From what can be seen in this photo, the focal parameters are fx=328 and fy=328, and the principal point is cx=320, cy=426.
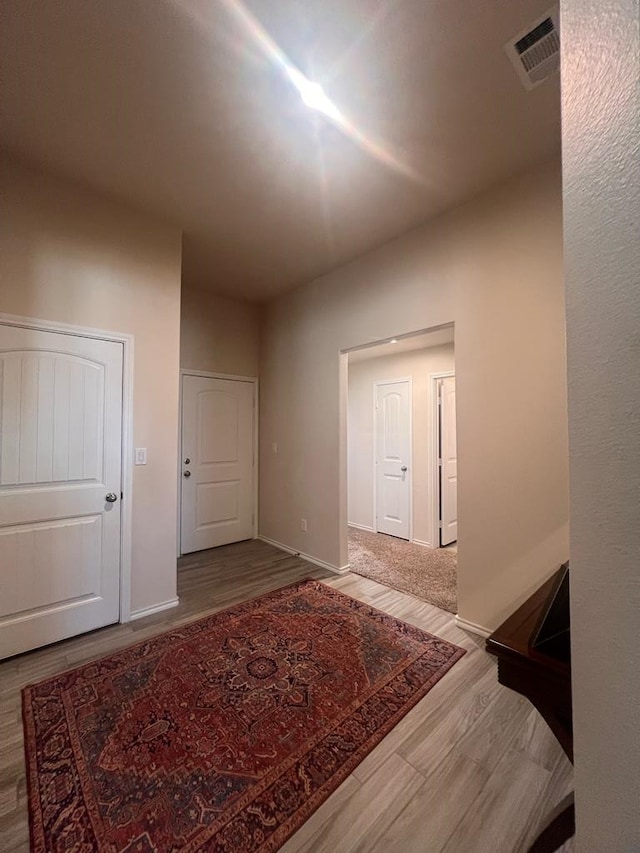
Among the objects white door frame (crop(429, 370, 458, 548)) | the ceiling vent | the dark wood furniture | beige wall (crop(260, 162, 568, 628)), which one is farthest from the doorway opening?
the dark wood furniture

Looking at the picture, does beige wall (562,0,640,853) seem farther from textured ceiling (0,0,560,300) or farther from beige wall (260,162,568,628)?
beige wall (260,162,568,628)

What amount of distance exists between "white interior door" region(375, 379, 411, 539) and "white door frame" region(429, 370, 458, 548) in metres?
0.30

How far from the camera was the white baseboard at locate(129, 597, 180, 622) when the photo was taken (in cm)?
237

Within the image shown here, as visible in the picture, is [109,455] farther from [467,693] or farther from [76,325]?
[467,693]

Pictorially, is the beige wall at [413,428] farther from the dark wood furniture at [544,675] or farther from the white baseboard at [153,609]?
the dark wood furniture at [544,675]

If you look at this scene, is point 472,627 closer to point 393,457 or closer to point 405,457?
point 405,457

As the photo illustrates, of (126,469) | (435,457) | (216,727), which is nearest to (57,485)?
(126,469)

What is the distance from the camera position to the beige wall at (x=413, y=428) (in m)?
4.04

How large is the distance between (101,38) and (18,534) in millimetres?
2513

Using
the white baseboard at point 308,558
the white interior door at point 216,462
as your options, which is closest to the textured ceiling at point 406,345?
the white interior door at point 216,462

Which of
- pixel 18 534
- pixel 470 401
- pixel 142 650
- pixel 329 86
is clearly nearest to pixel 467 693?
pixel 470 401

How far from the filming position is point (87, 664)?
1.88 metres

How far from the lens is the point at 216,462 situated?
12.8 feet

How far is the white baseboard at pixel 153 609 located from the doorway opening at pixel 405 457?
1645mm
